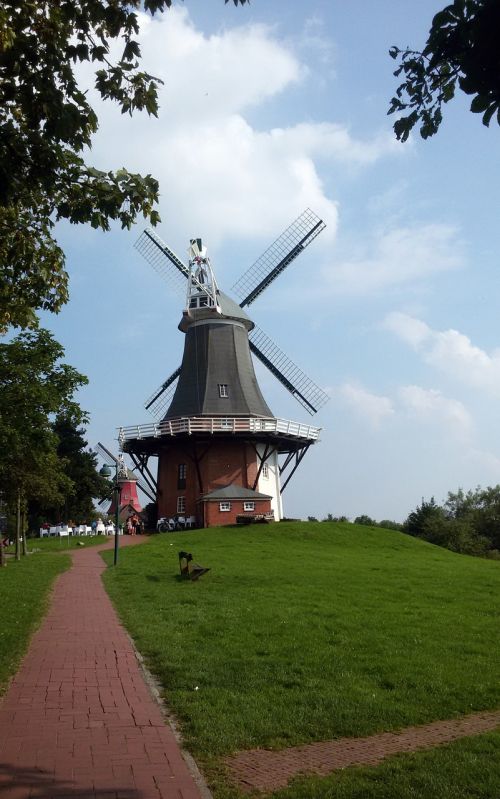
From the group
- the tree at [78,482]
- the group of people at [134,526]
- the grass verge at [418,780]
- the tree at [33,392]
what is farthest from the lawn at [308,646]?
the tree at [78,482]

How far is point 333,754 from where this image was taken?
226 inches

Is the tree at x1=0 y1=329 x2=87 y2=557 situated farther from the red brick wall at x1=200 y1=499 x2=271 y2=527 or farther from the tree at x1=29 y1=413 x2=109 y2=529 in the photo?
the tree at x1=29 y1=413 x2=109 y2=529

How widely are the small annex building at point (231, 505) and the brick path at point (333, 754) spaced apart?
105 ft

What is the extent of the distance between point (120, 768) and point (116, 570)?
16626mm

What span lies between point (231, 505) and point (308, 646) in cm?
2948

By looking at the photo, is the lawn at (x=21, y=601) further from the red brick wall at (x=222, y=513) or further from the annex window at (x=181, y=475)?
the annex window at (x=181, y=475)

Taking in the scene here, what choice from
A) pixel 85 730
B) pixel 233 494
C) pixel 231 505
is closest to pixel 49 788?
pixel 85 730

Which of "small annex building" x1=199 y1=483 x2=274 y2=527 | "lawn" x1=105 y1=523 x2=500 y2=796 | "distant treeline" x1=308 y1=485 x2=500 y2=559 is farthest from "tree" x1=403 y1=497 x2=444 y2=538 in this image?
"lawn" x1=105 y1=523 x2=500 y2=796

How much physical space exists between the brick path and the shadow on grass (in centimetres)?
88

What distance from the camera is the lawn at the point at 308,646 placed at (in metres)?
6.61

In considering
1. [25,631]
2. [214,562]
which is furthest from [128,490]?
[25,631]

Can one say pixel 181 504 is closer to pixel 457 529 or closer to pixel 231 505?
pixel 231 505

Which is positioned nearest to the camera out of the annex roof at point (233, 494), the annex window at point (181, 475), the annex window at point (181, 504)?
the annex roof at point (233, 494)

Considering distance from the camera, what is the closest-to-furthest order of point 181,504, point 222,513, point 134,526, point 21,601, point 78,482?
1. point 21,601
2. point 222,513
3. point 181,504
4. point 134,526
5. point 78,482
